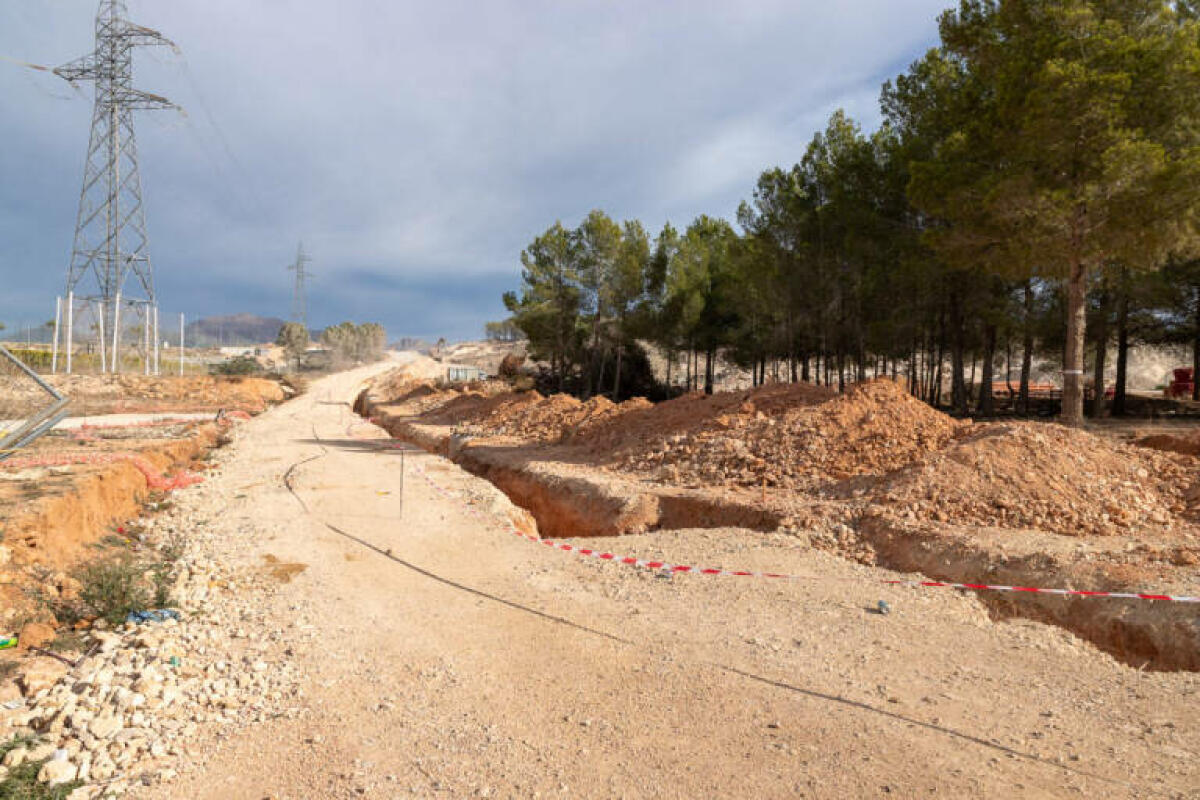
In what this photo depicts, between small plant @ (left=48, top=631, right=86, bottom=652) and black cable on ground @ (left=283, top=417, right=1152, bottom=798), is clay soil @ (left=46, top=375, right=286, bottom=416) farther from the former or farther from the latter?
black cable on ground @ (left=283, top=417, right=1152, bottom=798)

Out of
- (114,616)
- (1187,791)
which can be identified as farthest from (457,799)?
(114,616)

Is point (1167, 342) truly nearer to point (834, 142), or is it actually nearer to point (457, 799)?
point (834, 142)

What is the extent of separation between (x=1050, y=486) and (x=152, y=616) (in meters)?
10.6

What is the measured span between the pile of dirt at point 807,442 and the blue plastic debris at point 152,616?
8364 mm

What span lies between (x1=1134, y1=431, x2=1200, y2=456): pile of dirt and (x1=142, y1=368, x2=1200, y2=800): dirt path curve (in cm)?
781

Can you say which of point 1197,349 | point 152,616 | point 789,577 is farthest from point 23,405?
point 1197,349

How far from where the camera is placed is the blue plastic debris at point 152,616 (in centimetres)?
538

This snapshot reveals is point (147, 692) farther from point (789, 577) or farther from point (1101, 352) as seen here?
point (1101, 352)

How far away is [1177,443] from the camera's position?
10.9m

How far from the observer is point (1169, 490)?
27.7ft

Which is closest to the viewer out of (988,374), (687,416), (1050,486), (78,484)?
(1050,486)

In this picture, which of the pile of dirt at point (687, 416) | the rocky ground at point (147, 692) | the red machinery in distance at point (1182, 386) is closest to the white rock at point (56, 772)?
the rocky ground at point (147, 692)

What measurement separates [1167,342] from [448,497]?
2682 cm

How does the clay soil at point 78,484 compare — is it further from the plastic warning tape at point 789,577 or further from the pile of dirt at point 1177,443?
the pile of dirt at point 1177,443
